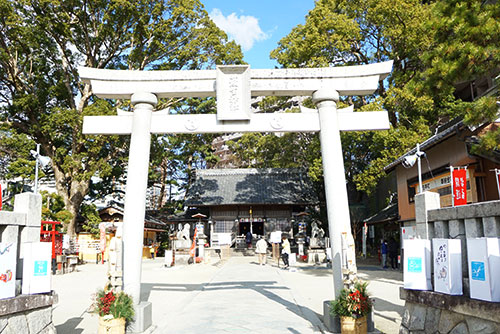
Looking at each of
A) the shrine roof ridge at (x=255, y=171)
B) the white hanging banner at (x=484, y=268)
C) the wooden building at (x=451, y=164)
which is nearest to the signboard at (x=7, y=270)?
the white hanging banner at (x=484, y=268)

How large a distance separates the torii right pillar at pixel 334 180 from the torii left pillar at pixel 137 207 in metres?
3.67

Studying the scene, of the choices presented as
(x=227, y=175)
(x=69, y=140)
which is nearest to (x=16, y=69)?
(x=69, y=140)

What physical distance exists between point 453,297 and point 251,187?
91.6ft

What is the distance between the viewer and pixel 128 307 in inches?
265

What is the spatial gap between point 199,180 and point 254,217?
650 centimetres

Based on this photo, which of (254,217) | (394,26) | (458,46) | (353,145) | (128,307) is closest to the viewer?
(128,307)

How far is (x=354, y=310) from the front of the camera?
249 inches

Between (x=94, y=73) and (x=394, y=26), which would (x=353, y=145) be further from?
(x=94, y=73)

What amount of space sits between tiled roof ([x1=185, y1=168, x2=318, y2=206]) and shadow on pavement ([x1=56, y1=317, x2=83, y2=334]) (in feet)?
72.1

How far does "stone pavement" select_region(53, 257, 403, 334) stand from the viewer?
23.9ft

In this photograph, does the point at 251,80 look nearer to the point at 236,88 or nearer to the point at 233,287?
the point at 236,88

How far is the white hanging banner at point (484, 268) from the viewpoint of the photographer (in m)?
4.12

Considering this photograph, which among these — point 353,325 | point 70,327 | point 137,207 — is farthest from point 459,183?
point 70,327

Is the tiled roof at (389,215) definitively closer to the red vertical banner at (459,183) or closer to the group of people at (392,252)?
the group of people at (392,252)
